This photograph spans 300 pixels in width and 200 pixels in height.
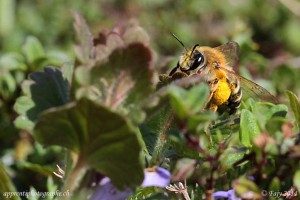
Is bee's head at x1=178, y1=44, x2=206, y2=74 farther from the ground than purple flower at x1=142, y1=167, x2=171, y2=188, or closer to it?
farther from the ground

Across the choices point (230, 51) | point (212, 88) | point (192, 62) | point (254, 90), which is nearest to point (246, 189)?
point (212, 88)

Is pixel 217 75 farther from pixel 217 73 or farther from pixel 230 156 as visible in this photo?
pixel 230 156

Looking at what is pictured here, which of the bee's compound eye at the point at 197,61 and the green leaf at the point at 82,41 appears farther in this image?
the bee's compound eye at the point at 197,61

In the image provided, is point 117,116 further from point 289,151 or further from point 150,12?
point 150,12

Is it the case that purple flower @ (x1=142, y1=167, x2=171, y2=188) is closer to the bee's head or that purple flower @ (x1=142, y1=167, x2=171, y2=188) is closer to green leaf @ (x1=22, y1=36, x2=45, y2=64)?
the bee's head

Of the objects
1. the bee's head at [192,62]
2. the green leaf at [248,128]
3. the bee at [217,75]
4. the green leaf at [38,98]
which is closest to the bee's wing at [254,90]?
the bee at [217,75]

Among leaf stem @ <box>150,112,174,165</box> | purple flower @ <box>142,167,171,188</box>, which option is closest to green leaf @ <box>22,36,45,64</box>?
leaf stem @ <box>150,112,174,165</box>

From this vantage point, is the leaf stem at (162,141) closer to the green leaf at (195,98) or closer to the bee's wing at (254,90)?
the green leaf at (195,98)
